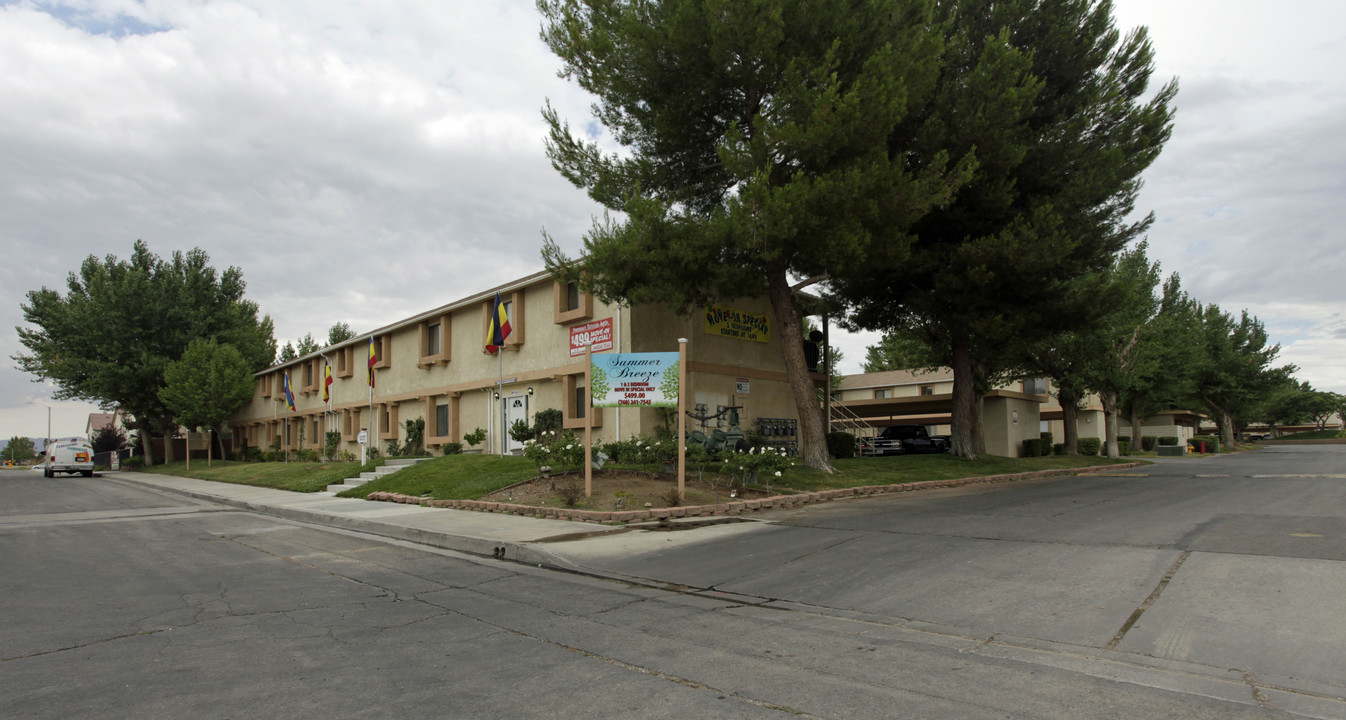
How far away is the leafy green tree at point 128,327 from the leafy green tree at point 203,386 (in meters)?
3.72

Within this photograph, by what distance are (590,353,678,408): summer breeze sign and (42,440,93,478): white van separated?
3937cm

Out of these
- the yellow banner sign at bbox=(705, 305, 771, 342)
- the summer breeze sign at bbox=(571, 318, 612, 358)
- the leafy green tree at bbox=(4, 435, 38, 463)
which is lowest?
the leafy green tree at bbox=(4, 435, 38, 463)

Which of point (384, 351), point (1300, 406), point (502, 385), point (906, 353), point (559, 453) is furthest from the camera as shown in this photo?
point (1300, 406)

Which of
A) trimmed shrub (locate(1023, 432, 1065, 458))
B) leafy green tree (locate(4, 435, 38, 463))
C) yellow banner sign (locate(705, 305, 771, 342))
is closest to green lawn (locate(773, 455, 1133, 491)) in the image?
yellow banner sign (locate(705, 305, 771, 342))

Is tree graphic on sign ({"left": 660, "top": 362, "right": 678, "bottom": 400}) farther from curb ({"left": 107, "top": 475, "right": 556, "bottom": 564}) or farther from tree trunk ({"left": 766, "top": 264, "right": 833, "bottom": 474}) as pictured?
tree trunk ({"left": 766, "top": 264, "right": 833, "bottom": 474})

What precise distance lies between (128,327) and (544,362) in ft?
116

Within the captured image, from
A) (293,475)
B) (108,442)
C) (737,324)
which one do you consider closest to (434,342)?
(293,475)

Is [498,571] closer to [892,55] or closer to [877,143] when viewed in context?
[877,143]

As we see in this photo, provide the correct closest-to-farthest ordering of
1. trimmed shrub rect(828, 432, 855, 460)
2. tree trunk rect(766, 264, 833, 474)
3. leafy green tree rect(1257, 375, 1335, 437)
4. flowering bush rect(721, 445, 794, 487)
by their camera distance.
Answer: flowering bush rect(721, 445, 794, 487) → tree trunk rect(766, 264, 833, 474) → trimmed shrub rect(828, 432, 855, 460) → leafy green tree rect(1257, 375, 1335, 437)

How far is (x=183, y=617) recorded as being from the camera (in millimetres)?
6492

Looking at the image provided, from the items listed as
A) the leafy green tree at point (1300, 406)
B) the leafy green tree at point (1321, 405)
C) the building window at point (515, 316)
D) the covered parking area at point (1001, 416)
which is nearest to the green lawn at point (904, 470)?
the covered parking area at point (1001, 416)

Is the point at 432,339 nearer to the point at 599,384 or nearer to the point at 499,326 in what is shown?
the point at 499,326

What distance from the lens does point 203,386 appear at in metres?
38.5

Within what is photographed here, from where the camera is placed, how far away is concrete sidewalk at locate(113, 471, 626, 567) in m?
10.3
